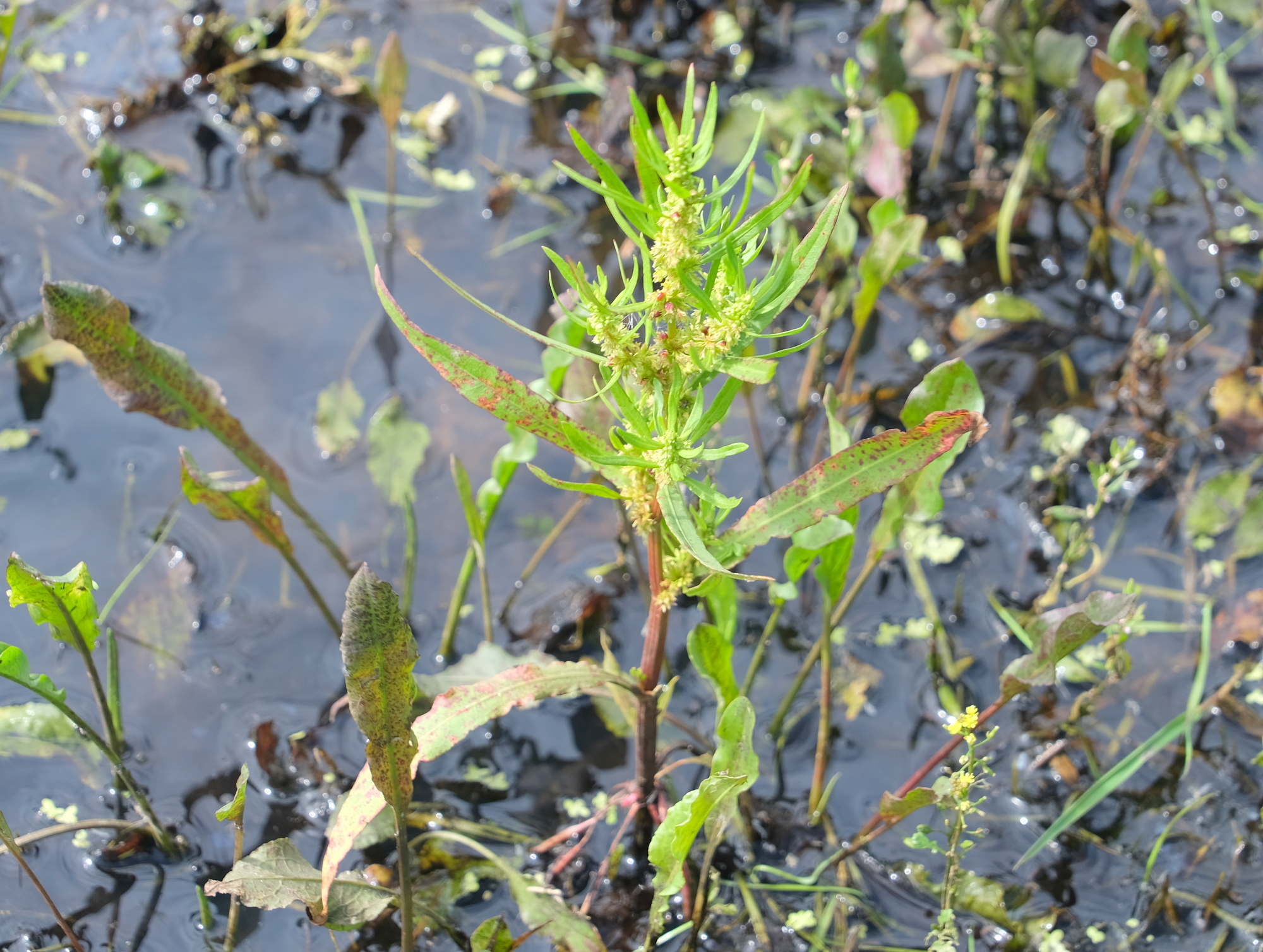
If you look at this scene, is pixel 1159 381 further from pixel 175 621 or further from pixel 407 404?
pixel 175 621

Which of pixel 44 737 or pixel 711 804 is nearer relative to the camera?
pixel 711 804

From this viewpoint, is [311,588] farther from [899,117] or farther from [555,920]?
[899,117]

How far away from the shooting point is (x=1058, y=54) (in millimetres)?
3053

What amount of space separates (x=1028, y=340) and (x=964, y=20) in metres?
0.98

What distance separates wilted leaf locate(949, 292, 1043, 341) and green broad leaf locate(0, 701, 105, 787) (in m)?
2.30

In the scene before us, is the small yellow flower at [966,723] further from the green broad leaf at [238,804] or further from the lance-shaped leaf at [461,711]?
the green broad leaf at [238,804]

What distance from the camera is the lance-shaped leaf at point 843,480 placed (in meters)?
1.43

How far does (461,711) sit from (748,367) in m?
0.69

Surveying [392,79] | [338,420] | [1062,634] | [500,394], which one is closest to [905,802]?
[1062,634]

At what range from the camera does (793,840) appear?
79.9 inches

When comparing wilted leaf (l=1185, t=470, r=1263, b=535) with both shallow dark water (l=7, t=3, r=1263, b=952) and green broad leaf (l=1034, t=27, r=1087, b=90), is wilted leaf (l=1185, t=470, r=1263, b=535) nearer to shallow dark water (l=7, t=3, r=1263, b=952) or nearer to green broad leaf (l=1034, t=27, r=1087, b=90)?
shallow dark water (l=7, t=3, r=1263, b=952)

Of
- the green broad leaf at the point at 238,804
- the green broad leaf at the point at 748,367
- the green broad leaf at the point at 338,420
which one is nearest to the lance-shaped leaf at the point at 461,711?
the green broad leaf at the point at 238,804

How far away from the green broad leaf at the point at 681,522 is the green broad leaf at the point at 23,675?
38.4 inches

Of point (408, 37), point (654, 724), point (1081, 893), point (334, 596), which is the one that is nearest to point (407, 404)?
point (334, 596)
